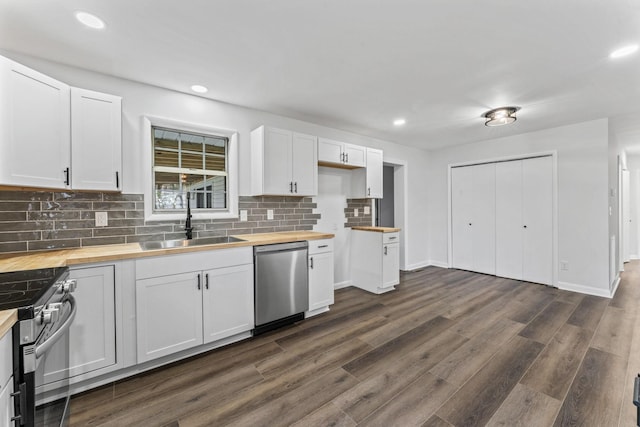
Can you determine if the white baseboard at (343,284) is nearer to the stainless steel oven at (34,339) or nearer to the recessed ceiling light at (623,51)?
the stainless steel oven at (34,339)

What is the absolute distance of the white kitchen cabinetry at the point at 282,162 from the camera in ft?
9.88

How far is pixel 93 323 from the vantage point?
184cm

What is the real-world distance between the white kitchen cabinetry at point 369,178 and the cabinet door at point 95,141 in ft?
9.73

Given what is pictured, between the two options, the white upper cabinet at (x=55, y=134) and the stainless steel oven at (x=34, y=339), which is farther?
the white upper cabinet at (x=55, y=134)

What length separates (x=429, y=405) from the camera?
1716 millimetres

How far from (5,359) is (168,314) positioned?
4.19ft

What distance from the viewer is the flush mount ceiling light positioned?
3246 mm

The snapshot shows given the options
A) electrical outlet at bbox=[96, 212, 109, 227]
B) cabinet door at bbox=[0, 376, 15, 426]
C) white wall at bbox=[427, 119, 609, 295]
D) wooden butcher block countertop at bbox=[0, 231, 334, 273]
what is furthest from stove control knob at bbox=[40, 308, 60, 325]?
white wall at bbox=[427, 119, 609, 295]

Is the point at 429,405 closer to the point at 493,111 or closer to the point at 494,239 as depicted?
the point at 493,111

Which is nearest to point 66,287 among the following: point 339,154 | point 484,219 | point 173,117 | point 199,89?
point 173,117

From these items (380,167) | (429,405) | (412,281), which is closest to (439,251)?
(412,281)

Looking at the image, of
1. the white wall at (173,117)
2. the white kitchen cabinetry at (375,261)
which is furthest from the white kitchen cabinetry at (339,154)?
the white kitchen cabinetry at (375,261)

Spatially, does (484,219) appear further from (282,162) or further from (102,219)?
(102,219)

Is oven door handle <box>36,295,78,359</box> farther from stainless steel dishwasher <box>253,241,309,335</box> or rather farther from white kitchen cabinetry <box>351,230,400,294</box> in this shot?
white kitchen cabinetry <box>351,230,400,294</box>
